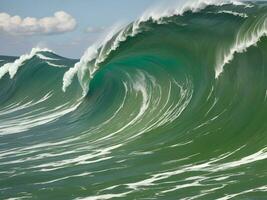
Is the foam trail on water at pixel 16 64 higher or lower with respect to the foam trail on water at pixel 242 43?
higher

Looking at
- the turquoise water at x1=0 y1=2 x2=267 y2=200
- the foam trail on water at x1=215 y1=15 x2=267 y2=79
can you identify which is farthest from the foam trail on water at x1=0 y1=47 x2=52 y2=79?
the foam trail on water at x1=215 y1=15 x2=267 y2=79

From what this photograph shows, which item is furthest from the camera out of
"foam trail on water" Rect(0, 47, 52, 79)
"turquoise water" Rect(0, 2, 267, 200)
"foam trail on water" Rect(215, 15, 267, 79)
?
"foam trail on water" Rect(0, 47, 52, 79)

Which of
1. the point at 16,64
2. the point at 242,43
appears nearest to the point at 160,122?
the point at 242,43

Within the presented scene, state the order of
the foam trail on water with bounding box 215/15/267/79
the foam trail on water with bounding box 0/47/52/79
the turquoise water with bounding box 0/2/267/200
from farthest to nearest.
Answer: the foam trail on water with bounding box 0/47/52/79, the foam trail on water with bounding box 215/15/267/79, the turquoise water with bounding box 0/2/267/200

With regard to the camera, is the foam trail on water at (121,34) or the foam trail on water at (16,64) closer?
the foam trail on water at (121,34)

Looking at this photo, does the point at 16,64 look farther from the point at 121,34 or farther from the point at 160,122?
the point at 160,122

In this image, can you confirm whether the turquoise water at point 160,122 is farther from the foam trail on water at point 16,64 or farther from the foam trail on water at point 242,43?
the foam trail on water at point 16,64

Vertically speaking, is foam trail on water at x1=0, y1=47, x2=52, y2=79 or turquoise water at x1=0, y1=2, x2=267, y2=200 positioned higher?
→ foam trail on water at x1=0, y1=47, x2=52, y2=79

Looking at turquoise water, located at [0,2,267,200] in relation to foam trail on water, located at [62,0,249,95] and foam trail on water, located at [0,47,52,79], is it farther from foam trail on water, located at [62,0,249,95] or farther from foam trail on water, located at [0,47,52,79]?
foam trail on water, located at [0,47,52,79]

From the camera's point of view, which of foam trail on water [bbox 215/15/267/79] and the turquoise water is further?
foam trail on water [bbox 215/15/267/79]

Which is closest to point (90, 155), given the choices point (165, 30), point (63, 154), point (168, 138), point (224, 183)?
point (63, 154)

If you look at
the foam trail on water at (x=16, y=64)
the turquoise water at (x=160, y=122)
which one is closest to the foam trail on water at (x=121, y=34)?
the turquoise water at (x=160, y=122)
